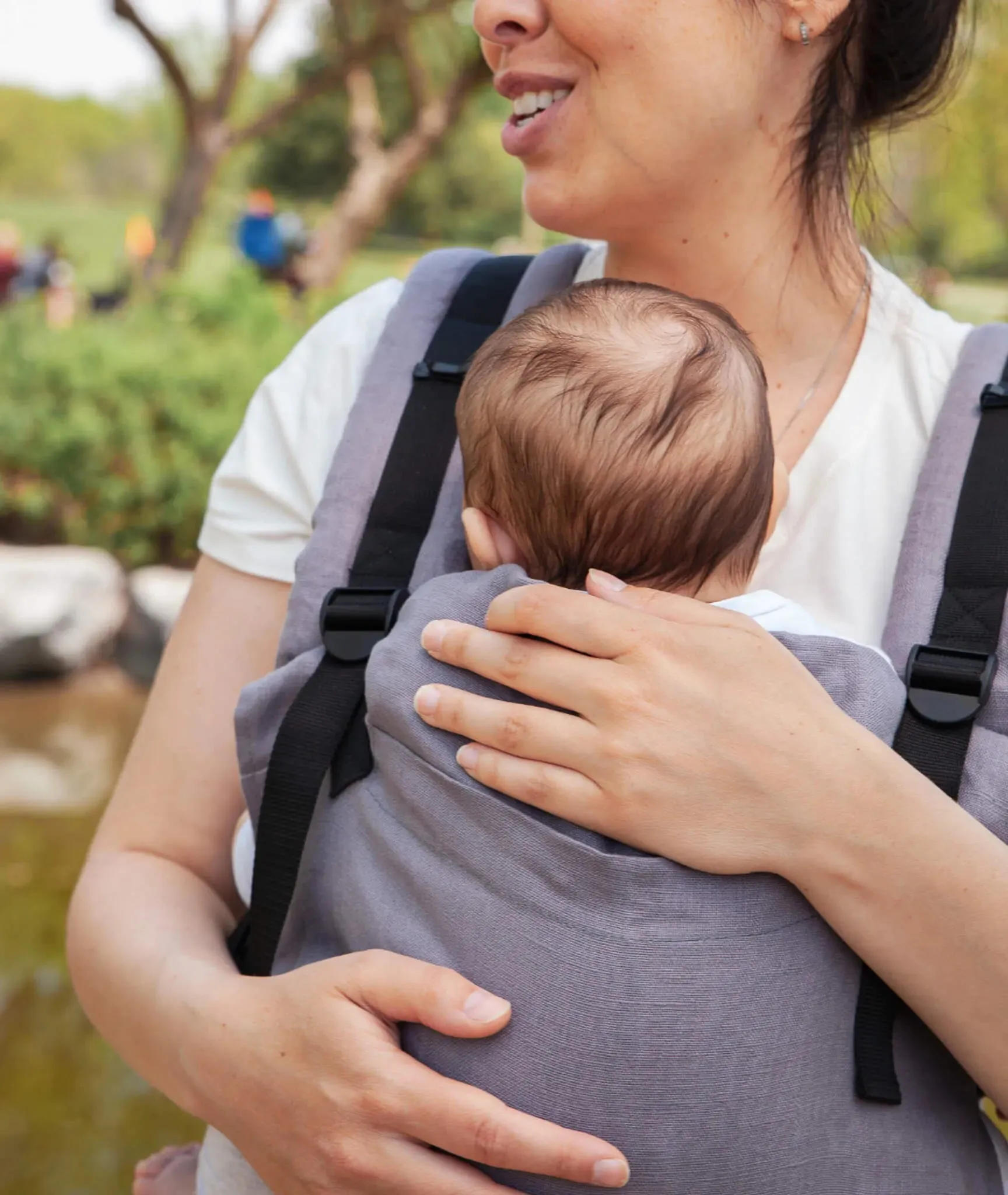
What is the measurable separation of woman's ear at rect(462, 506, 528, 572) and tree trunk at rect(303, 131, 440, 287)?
10.3 meters

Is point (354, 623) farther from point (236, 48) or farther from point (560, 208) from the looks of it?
point (236, 48)

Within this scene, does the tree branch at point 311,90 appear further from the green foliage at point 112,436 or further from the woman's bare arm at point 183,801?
the woman's bare arm at point 183,801

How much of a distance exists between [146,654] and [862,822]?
4.77 metres

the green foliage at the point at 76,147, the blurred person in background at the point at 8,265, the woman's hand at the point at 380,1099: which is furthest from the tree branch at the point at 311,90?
the green foliage at the point at 76,147

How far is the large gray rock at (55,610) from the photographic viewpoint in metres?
5.16

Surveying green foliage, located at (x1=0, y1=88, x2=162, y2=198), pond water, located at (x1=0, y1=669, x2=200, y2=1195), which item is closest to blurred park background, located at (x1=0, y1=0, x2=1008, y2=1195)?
pond water, located at (x1=0, y1=669, x2=200, y2=1195)

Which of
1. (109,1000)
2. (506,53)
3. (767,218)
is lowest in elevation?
(109,1000)

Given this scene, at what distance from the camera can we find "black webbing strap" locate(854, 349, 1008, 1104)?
41.1 inches

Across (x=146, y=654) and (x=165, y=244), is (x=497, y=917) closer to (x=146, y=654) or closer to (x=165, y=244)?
(x=146, y=654)

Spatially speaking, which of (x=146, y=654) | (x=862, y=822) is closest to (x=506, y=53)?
(x=862, y=822)

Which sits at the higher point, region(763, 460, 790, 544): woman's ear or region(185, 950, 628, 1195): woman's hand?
region(763, 460, 790, 544): woman's ear

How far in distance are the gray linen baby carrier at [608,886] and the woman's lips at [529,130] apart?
262mm

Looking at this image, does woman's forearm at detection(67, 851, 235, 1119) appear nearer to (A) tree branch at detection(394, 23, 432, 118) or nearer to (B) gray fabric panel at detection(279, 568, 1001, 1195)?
(B) gray fabric panel at detection(279, 568, 1001, 1195)

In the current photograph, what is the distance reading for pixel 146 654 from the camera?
542 centimetres
